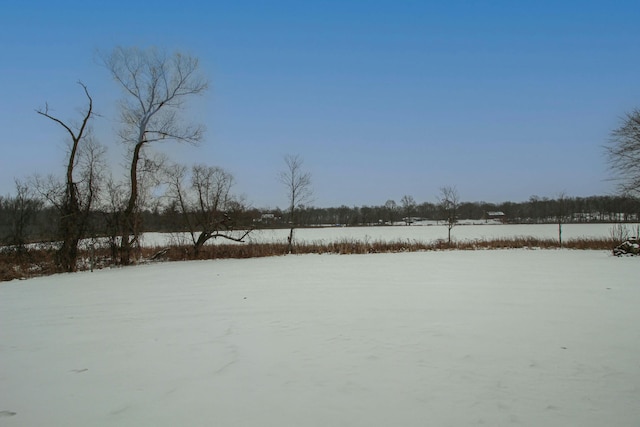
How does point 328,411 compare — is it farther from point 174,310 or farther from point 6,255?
point 6,255

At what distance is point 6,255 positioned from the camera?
14.7 metres

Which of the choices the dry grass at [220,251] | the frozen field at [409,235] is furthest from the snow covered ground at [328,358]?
the frozen field at [409,235]

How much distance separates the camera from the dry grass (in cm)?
1335

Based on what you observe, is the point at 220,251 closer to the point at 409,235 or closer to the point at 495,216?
the point at 409,235

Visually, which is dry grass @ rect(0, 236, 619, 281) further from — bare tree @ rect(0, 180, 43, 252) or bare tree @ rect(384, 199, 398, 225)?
bare tree @ rect(384, 199, 398, 225)

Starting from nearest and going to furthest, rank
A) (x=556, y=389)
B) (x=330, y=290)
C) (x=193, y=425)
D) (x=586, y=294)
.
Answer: (x=193, y=425)
(x=556, y=389)
(x=586, y=294)
(x=330, y=290)

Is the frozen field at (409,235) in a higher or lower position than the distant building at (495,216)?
lower

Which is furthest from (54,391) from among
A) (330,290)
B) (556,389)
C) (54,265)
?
(54,265)

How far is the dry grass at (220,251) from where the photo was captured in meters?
13.4

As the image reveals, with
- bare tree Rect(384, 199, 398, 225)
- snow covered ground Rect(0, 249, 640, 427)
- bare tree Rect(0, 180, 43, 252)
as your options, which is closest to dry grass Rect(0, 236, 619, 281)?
bare tree Rect(0, 180, 43, 252)

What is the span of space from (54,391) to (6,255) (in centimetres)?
1603

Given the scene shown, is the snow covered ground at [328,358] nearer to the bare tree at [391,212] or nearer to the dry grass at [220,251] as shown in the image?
the dry grass at [220,251]

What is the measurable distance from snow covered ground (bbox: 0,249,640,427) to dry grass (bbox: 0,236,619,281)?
701cm

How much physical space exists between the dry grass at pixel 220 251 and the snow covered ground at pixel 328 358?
7009 mm
